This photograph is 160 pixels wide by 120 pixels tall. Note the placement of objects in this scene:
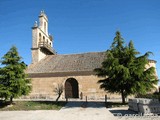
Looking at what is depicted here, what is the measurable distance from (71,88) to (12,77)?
35.8 ft

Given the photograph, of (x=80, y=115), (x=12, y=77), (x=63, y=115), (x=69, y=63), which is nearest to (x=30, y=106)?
(x=12, y=77)

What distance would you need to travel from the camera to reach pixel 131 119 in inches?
411

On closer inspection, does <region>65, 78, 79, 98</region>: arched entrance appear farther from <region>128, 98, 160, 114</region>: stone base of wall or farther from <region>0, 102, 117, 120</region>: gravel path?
<region>128, 98, 160, 114</region>: stone base of wall

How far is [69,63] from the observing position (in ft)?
96.1

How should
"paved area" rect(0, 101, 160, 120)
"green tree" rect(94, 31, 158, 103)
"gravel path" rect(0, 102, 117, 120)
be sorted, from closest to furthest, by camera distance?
1. "paved area" rect(0, 101, 160, 120)
2. "gravel path" rect(0, 102, 117, 120)
3. "green tree" rect(94, 31, 158, 103)

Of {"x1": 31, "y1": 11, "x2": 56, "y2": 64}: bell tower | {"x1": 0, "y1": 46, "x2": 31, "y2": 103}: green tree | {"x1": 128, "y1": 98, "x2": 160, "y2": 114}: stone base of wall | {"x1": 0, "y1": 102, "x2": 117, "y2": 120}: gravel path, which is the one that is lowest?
{"x1": 0, "y1": 102, "x2": 117, "y2": 120}: gravel path

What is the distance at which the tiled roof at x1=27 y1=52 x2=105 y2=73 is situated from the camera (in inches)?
1081

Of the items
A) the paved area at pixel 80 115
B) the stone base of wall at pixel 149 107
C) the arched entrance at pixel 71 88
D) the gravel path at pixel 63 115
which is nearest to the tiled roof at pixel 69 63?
the arched entrance at pixel 71 88

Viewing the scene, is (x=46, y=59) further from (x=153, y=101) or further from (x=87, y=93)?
(x=153, y=101)

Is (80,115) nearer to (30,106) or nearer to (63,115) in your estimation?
(63,115)

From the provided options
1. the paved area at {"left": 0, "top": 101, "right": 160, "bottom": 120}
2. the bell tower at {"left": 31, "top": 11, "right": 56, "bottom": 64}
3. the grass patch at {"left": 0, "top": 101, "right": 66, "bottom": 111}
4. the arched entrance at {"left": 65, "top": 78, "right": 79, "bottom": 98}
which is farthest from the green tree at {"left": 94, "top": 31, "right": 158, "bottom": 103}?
the bell tower at {"left": 31, "top": 11, "right": 56, "bottom": 64}

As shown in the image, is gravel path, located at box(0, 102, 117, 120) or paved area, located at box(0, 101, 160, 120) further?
gravel path, located at box(0, 102, 117, 120)

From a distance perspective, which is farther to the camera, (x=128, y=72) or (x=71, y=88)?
(x=71, y=88)

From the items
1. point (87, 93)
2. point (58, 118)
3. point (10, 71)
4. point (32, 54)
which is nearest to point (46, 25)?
point (32, 54)
